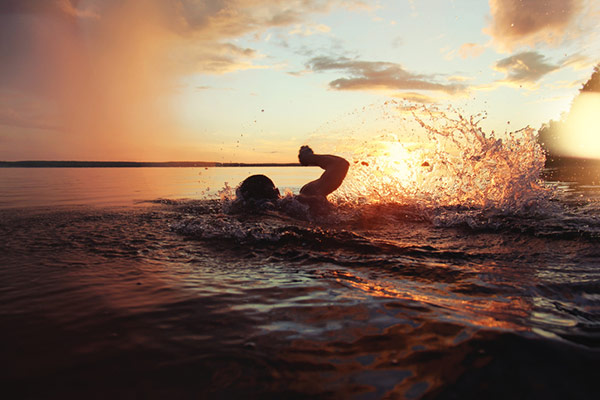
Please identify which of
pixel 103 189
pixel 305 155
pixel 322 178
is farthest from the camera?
pixel 103 189

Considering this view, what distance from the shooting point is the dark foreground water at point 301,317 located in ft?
7.36

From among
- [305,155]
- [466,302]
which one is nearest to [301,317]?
[466,302]

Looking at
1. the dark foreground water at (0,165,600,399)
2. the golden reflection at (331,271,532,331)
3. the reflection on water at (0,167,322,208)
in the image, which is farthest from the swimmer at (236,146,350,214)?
the reflection on water at (0,167,322,208)

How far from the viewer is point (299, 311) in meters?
3.46

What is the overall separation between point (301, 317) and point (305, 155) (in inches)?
302

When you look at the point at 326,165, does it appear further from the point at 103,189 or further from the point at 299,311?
the point at 103,189

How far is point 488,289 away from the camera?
404 cm

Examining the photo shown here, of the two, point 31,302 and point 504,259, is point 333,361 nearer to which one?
point 31,302

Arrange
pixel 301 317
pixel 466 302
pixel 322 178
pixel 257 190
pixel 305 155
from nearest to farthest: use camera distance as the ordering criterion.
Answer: pixel 301 317
pixel 466 302
pixel 305 155
pixel 322 178
pixel 257 190

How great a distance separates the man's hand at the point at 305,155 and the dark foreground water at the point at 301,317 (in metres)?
3.96

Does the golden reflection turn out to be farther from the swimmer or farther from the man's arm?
the man's arm

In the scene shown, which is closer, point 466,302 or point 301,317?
point 301,317

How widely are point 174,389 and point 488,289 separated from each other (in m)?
3.68

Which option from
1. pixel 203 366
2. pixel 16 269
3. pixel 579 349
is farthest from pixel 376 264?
pixel 16 269
